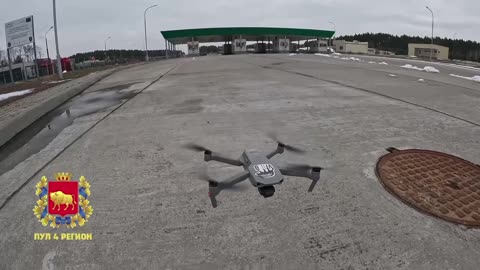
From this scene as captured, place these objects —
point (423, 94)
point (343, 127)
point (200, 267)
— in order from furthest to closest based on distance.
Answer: point (423, 94) < point (343, 127) < point (200, 267)

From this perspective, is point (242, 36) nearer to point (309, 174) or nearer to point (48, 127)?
point (48, 127)

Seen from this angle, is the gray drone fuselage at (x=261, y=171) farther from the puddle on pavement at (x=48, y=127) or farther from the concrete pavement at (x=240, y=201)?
the puddle on pavement at (x=48, y=127)

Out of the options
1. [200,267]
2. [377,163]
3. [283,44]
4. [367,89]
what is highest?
[283,44]

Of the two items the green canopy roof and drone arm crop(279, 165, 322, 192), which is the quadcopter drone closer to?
drone arm crop(279, 165, 322, 192)

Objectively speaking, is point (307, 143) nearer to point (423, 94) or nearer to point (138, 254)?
point (138, 254)

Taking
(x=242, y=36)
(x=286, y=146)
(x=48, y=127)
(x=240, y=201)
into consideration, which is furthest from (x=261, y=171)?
(x=242, y=36)

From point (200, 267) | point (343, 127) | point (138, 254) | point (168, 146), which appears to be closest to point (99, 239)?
point (138, 254)

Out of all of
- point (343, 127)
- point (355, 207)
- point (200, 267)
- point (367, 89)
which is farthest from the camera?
point (367, 89)
